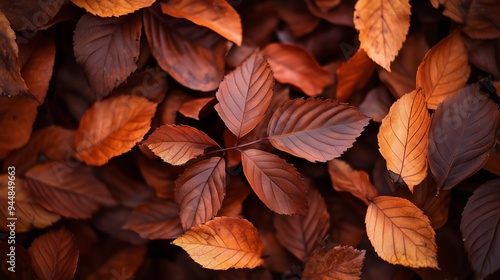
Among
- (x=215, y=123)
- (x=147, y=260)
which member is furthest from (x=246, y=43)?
(x=147, y=260)

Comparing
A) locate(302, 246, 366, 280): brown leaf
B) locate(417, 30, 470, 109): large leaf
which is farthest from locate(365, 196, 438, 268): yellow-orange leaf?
locate(417, 30, 470, 109): large leaf

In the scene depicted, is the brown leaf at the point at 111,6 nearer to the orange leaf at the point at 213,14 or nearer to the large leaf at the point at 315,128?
the orange leaf at the point at 213,14

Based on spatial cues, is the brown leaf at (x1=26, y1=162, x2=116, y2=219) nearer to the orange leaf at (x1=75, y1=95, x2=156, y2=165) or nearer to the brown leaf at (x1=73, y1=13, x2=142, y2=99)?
the orange leaf at (x1=75, y1=95, x2=156, y2=165)

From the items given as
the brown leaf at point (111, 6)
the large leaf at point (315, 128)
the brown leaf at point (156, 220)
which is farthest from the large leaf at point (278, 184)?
the brown leaf at point (111, 6)

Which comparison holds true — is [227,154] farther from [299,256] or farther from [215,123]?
[299,256]

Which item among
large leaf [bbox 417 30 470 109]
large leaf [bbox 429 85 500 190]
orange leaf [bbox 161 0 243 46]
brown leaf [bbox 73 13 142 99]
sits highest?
orange leaf [bbox 161 0 243 46]

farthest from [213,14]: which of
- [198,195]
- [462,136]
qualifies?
[462,136]

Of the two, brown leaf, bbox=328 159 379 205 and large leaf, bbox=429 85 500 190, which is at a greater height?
large leaf, bbox=429 85 500 190
